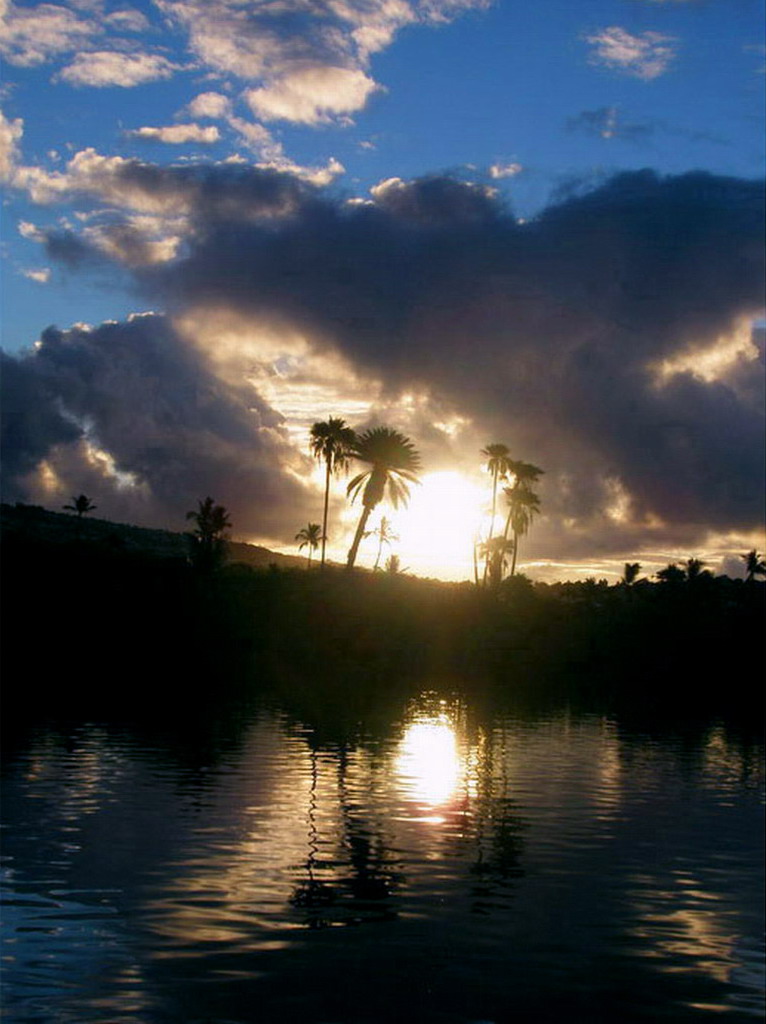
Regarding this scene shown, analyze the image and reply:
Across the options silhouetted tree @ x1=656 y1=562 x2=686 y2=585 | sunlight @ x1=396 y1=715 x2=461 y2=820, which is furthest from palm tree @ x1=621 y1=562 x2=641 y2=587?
sunlight @ x1=396 y1=715 x2=461 y2=820

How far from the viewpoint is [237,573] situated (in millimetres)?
106875

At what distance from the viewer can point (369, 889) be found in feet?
73.7

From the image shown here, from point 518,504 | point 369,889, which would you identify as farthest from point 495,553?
point 369,889

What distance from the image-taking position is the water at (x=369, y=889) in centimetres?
1645

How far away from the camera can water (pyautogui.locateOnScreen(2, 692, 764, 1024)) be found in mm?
16453

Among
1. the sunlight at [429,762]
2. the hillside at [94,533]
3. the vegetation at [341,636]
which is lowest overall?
the sunlight at [429,762]

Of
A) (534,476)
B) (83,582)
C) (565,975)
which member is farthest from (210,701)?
(534,476)

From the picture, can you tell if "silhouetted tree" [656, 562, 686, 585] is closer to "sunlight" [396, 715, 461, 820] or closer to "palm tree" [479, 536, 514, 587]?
"palm tree" [479, 536, 514, 587]

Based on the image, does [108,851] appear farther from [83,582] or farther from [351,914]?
[83,582]

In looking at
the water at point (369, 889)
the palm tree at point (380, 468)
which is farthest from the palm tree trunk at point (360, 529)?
the water at point (369, 889)

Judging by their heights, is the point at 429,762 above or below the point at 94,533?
below

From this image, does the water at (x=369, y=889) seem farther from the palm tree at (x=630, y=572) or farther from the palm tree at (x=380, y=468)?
the palm tree at (x=630, y=572)

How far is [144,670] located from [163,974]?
69103 mm

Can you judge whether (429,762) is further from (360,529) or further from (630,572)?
(630,572)
